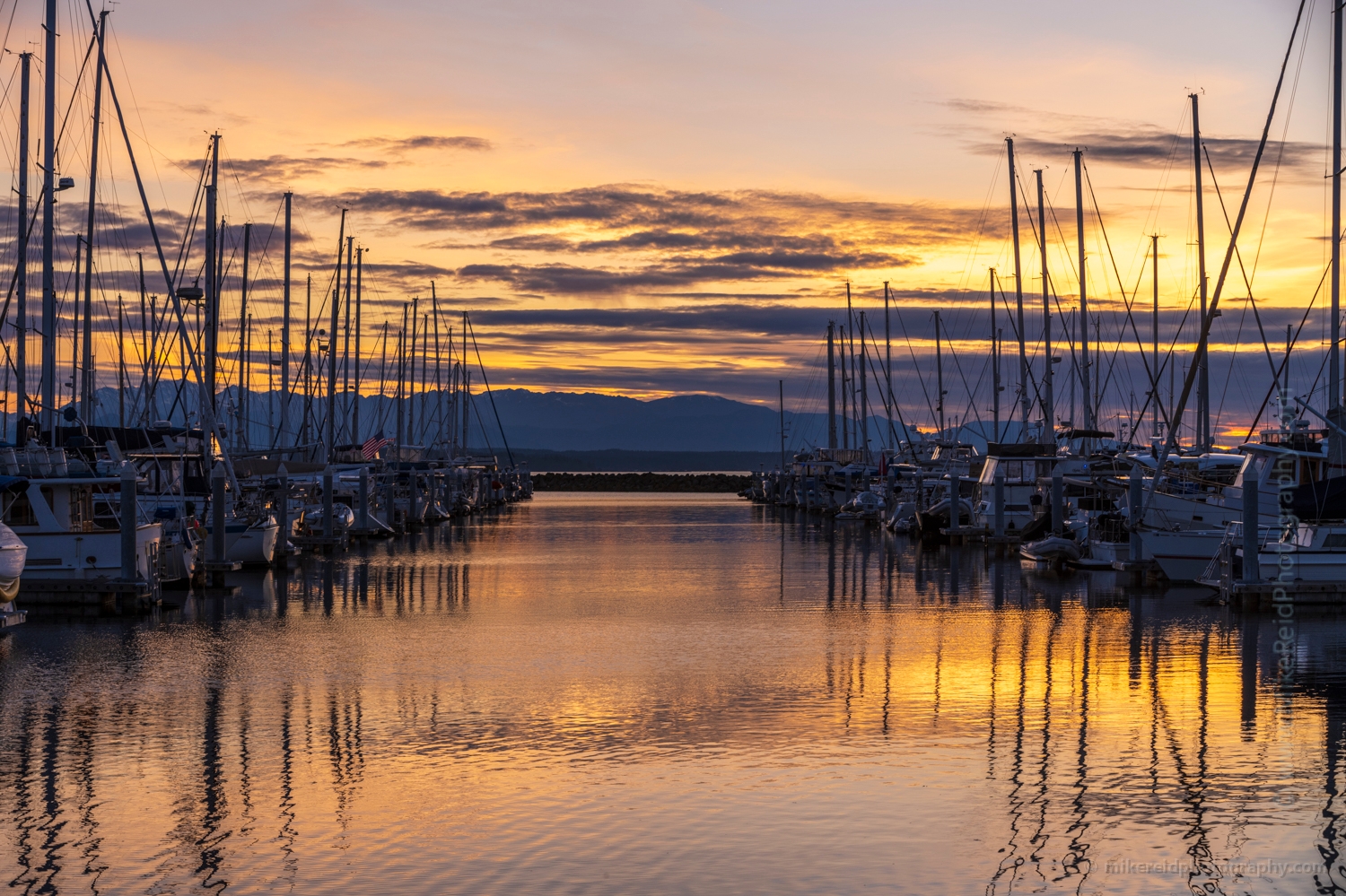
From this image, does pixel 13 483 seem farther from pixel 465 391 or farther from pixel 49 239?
pixel 465 391

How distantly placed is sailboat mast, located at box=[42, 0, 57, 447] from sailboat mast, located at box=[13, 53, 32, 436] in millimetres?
733

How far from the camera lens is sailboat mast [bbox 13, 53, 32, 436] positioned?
115 feet

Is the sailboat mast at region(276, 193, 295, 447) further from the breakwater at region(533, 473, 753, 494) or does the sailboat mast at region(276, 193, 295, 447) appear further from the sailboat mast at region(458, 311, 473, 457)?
the breakwater at region(533, 473, 753, 494)

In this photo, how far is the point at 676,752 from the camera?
16469mm

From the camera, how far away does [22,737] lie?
56.2 ft

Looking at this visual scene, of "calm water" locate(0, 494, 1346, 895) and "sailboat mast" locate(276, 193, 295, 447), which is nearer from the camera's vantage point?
"calm water" locate(0, 494, 1346, 895)

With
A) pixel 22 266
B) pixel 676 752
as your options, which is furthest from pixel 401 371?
pixel 676 752

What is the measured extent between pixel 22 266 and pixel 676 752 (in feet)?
87.8

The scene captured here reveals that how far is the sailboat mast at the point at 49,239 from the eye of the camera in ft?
109

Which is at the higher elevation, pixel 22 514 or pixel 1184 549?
pixel 22 514

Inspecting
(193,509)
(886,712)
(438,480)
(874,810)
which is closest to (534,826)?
(874,810)

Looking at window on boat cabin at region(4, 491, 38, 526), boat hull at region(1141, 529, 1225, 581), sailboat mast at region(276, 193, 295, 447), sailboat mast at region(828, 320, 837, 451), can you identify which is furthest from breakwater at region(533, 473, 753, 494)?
window on boat cabin at region(4, 491, 38, 526)

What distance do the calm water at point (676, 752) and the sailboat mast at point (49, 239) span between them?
6.57m

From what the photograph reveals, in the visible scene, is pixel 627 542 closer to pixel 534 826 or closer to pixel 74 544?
pixel 74 544
